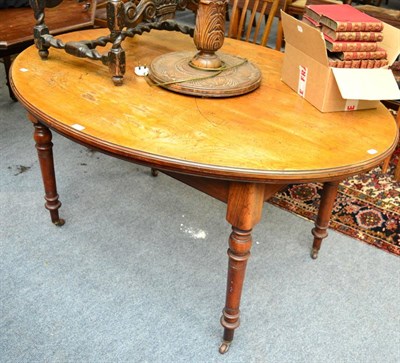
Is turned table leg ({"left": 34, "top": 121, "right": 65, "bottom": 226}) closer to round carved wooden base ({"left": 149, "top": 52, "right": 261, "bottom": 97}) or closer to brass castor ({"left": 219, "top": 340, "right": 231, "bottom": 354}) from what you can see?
round carved wooden base ({"left": 149, "top": 52, "right": 261, "bottom": 97})

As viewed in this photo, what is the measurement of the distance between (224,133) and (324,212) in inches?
27.3

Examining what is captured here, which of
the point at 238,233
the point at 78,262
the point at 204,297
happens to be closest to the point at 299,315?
the point at 204,297

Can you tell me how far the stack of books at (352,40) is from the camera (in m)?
1.21

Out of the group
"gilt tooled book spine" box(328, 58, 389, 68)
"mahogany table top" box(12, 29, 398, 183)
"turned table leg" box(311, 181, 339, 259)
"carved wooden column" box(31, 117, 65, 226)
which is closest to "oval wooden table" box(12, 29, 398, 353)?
"mahogany table top" box(12, 29, 398, 183)

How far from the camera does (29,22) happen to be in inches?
83.4

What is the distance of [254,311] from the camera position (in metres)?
1.55

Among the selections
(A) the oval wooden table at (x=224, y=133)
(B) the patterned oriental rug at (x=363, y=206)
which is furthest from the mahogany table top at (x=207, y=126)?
(B) the patterned oriental rug at (x=363, y=206)

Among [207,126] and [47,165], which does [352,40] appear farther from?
[47,165]

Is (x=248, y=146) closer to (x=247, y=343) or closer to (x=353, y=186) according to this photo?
(x=247, y=343)

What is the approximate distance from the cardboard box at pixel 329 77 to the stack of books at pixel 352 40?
28 millimetres

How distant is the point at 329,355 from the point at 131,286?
0.71 meters

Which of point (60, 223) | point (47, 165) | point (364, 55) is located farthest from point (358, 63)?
point (60, 223)

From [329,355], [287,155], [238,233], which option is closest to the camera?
[287,155]

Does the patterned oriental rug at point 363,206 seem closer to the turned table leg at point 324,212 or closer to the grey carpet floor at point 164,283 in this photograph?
the grey carpet floor at point 164,283
